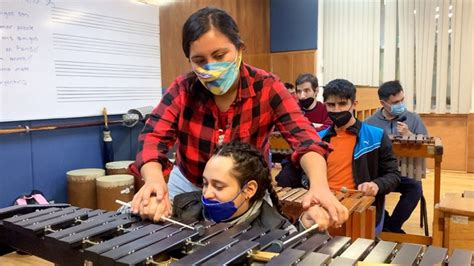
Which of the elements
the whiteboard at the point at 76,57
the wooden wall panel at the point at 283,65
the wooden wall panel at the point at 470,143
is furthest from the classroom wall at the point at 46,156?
the wooden wall panel at the point at 470,143

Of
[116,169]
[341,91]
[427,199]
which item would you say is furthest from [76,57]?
[427,199]

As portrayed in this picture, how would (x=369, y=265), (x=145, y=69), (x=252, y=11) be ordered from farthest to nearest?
1. (x=252, y=11)
2. (x=145, y=69)
3. (x=369, y=265)

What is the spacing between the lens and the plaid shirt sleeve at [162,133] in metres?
1.55

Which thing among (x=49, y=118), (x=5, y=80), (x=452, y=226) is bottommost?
(x=452, y=226)

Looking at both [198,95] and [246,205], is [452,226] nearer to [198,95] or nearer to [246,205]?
[246,205]

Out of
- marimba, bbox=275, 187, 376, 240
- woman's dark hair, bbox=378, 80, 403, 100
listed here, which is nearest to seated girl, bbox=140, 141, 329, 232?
marimba, bbox=275, 187, 376, 240

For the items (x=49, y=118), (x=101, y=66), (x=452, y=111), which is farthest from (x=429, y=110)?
(x=49, y=118)

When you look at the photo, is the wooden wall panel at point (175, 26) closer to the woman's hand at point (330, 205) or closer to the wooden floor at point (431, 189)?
the wooden floor at point (431, 189)

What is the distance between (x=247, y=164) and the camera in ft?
5.38

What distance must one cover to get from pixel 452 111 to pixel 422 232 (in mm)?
3355

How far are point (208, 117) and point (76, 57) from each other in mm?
2645

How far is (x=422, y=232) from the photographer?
3840mm

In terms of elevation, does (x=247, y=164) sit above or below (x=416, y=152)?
above

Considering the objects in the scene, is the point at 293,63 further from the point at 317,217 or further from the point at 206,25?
the point at 317,217
